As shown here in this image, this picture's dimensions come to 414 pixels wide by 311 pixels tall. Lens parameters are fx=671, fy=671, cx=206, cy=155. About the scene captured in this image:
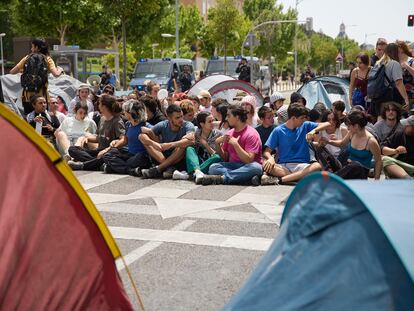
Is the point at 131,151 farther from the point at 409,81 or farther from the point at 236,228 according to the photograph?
the point at 409,81

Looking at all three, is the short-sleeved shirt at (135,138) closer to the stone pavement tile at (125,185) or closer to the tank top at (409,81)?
the stone pavement tile at (125,185)

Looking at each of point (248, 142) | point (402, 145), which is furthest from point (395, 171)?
point (248, 142)

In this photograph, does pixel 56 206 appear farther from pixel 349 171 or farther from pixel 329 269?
pixel 349 171

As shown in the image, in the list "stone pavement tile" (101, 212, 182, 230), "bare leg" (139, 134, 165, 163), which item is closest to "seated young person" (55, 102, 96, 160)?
"bare leg" (139, 134, 165, 163)

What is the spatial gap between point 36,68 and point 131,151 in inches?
102

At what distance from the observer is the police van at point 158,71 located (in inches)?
1091

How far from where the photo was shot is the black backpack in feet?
39.1

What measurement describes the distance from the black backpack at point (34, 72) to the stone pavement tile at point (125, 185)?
9.69ft

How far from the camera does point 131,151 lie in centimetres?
1079

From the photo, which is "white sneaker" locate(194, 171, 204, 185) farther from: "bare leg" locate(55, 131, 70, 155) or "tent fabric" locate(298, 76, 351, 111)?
"tent fabric" locate(298, 76, 351, 111)

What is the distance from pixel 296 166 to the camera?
9516 millimetres

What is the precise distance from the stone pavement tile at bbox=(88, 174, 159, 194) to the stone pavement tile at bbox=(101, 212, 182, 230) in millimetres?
1566

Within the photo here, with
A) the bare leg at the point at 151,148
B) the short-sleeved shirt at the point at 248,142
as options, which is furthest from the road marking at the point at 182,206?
the bare leg at the point at 151,148

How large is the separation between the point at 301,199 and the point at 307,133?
6.01 m
